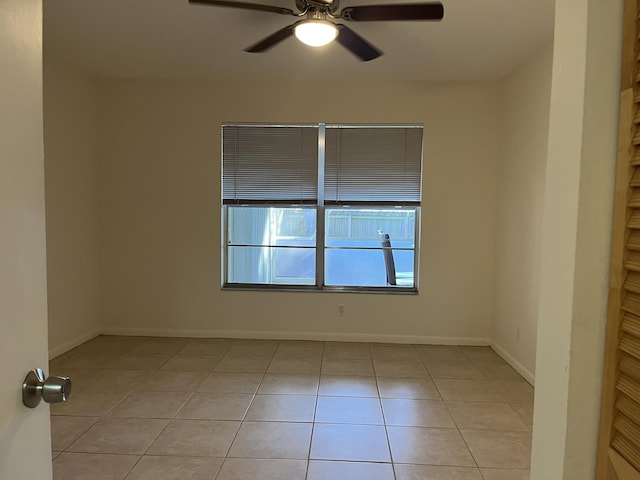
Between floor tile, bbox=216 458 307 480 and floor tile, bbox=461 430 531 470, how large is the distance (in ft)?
3.19

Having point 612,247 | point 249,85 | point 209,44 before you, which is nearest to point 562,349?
point 612,247

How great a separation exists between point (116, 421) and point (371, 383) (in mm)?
1803

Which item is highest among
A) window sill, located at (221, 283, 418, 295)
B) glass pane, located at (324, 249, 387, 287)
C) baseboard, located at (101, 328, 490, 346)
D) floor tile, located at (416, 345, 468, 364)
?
glass pane, located at (324, 249, 387, 287)

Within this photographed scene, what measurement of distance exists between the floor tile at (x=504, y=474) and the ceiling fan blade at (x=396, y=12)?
2.41m

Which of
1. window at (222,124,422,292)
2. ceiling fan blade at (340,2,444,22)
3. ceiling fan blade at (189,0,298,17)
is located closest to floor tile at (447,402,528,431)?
window at (222,124,422,292)

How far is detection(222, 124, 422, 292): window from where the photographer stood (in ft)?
14.4

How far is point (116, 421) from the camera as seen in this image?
2.72 meters

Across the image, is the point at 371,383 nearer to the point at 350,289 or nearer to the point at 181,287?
the point at 350,289

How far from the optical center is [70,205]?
4.04 meters

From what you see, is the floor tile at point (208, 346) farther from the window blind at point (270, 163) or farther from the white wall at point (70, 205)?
the window blind at point (270, 163)

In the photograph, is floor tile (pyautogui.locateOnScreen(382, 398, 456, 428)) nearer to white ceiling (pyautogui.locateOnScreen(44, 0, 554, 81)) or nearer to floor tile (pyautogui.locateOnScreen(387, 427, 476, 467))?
floor tile (pyautogui.locateOnScreen(387, 427, 476, 467))

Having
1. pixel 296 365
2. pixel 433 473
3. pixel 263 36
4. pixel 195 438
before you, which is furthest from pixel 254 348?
pixel 263 36

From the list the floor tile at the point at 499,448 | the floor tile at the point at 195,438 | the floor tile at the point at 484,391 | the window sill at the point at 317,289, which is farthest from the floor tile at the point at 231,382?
the floor tile at the point at 499,448

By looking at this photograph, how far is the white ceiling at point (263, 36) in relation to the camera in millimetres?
2824
